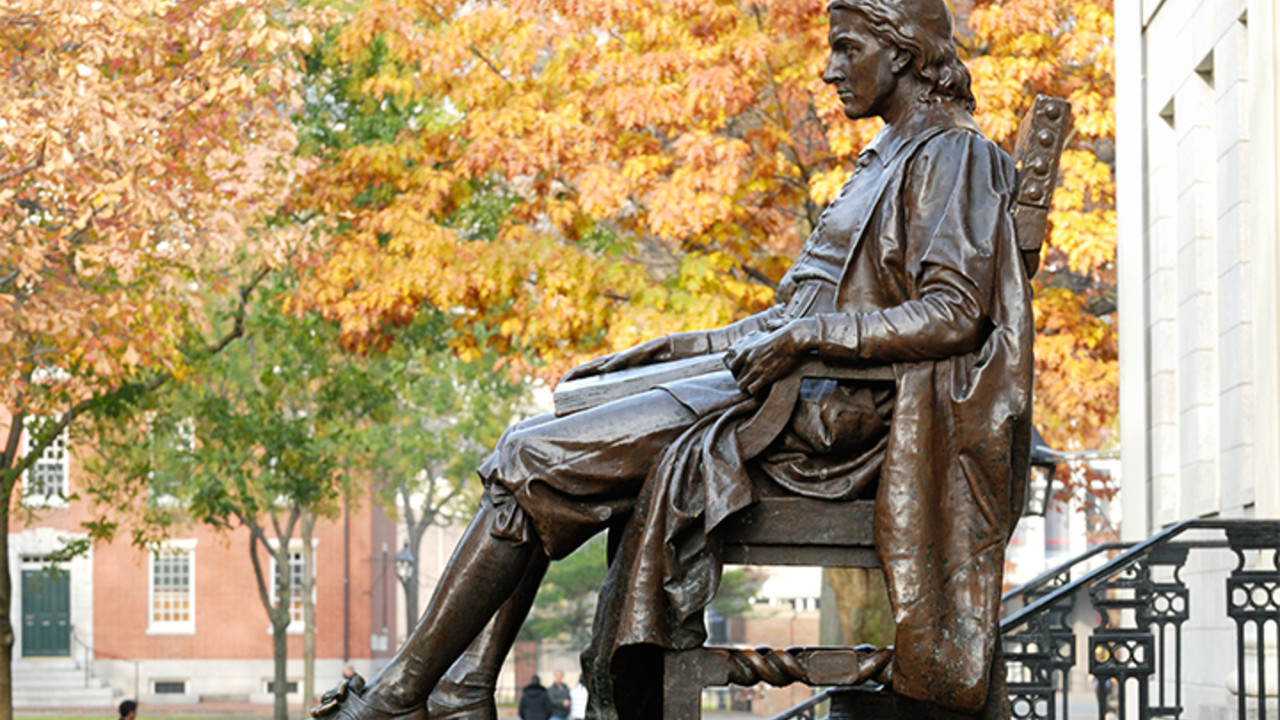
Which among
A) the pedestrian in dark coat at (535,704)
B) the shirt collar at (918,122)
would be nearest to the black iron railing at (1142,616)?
the shirt collar at (918,122)

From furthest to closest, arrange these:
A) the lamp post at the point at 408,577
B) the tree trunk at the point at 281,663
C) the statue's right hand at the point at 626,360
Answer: the lamp post at the point at 408,577 → the tree trunk at the point at 281,663 → the statue's right hand at the point at 626,360

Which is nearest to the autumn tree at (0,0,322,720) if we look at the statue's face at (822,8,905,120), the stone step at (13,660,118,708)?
the statue's face at (822,8,905,120)

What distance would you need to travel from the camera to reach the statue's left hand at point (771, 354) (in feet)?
14.3

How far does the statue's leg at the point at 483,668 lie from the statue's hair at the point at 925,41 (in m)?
1.66

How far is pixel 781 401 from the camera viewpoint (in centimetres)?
440

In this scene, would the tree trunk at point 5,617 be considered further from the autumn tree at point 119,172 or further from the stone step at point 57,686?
the stone step at point 57,686

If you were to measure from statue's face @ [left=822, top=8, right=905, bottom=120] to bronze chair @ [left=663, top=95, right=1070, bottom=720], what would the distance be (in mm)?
563

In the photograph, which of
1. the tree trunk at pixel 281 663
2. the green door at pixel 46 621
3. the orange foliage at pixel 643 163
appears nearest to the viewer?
the orange foliage at pixel 643 163

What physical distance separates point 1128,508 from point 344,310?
25.1 feet

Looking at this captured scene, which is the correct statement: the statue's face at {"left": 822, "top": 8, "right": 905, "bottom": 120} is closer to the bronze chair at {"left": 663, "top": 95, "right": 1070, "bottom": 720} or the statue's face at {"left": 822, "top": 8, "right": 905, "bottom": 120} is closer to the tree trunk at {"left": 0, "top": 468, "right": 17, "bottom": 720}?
the bronze chair at {"left": 663, "top": 95, "right": 1070, "bottom": 720}

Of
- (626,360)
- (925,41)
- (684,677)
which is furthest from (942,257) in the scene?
(684,677)

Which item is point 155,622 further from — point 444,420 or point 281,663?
point 281,663

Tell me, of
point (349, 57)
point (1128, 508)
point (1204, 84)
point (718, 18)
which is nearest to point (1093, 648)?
point (1204, 84)

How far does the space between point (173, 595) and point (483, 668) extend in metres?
47.3
